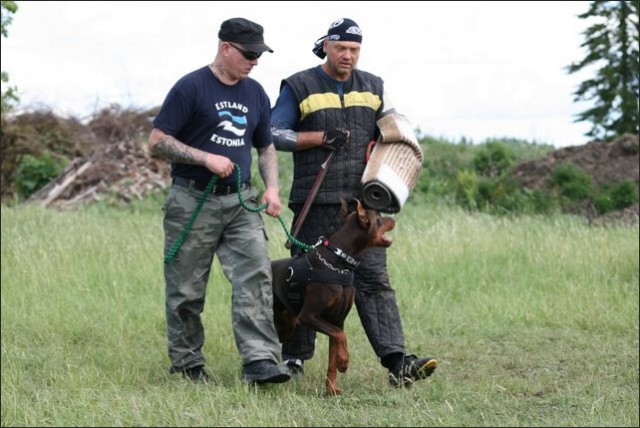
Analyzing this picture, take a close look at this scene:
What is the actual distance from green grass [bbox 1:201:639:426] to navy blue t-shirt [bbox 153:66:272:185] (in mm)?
1443

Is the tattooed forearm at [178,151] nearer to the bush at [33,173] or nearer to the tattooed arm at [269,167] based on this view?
the tattooed arm at [269,167]

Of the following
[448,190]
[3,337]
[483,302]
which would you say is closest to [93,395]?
[3,337]

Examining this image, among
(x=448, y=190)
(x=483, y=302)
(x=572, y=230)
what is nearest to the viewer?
(x=483, y=302)

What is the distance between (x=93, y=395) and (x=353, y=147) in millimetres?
2337

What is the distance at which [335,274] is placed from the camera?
21.5ft

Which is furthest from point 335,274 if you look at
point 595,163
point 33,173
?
point 33,173

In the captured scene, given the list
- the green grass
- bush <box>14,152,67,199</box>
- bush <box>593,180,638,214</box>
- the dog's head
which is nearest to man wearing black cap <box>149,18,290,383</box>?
the green grass

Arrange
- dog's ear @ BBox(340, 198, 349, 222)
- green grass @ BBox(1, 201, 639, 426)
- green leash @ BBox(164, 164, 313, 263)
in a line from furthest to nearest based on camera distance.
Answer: green leash @ BBox(164, 164, 313, 263) → dog's ear @ BBox(340, 198, 349, 222) → green grass @ BBox(1, 201, 639, 426)

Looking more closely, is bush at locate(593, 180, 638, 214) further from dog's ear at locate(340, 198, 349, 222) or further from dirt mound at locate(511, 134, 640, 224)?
dog's ear at locate(340, 198, 349, 222)

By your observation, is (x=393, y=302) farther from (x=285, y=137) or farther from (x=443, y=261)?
(x=443, y=261)

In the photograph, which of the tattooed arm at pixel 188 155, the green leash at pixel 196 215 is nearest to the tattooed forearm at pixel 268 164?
the green leash at pixel 196 215

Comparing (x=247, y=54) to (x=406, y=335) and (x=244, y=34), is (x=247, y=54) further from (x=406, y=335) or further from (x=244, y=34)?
(x=406, y=335)

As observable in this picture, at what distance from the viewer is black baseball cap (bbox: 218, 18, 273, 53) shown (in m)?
6.73

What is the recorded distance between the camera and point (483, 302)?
402 inches
